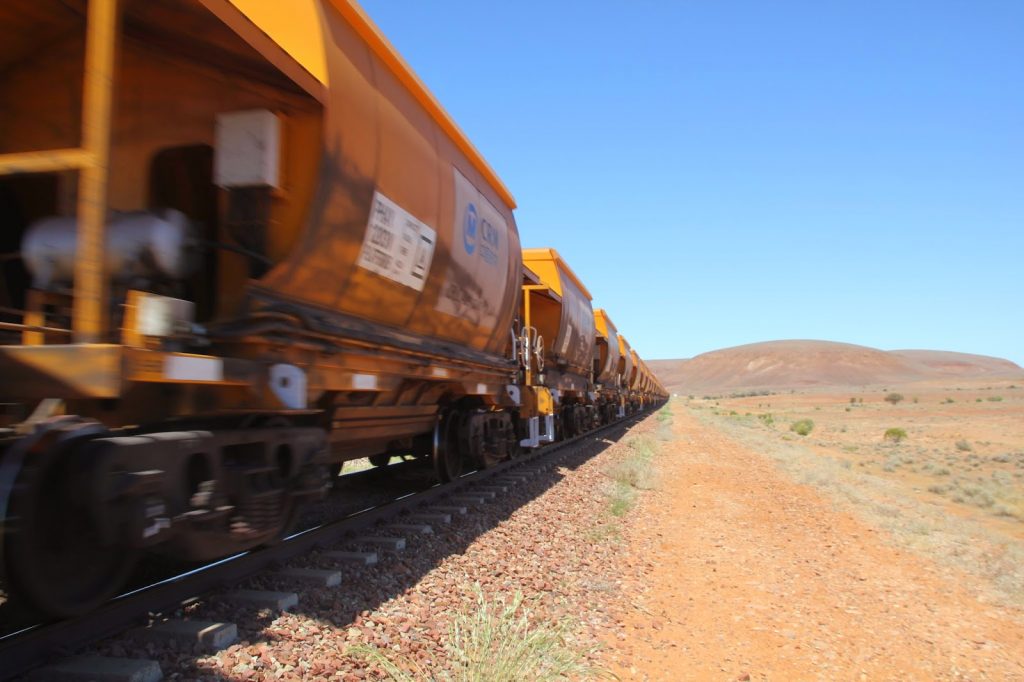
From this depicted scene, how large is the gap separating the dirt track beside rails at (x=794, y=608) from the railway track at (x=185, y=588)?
2.20 metres

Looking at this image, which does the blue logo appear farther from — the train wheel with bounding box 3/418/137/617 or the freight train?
the train wheel with bounding box 3/418/137/617

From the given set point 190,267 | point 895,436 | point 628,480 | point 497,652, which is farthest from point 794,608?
point 895,436

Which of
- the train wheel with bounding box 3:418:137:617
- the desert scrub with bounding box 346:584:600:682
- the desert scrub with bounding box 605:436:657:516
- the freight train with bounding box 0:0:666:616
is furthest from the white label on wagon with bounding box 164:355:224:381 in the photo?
the desert scrub with bounding box 605:436:657:516

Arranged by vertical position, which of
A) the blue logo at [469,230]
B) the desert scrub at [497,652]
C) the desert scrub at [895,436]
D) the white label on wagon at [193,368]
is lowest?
the desert scrub at [895,436]

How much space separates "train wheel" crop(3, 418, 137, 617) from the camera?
9.61ft

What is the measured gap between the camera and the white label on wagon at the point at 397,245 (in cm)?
493

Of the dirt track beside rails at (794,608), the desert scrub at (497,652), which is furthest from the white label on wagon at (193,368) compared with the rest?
the dirt track beside rails at (794,608)

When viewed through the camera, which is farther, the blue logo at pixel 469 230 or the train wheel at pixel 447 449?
the train wheel at pixel 447 449

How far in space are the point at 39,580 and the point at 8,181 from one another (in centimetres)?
277

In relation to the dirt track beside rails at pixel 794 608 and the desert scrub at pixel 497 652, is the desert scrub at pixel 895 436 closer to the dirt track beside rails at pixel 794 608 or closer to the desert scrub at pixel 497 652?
the dirt track beside rails at pixel 794 608

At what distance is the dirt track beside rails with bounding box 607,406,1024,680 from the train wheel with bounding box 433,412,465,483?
7.79 feet

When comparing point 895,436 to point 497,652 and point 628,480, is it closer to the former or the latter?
point 628,480

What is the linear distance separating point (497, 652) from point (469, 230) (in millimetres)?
4297

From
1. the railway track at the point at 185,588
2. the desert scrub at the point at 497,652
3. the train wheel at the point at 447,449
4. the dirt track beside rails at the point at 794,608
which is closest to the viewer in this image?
the railway track at the point at 185,588
